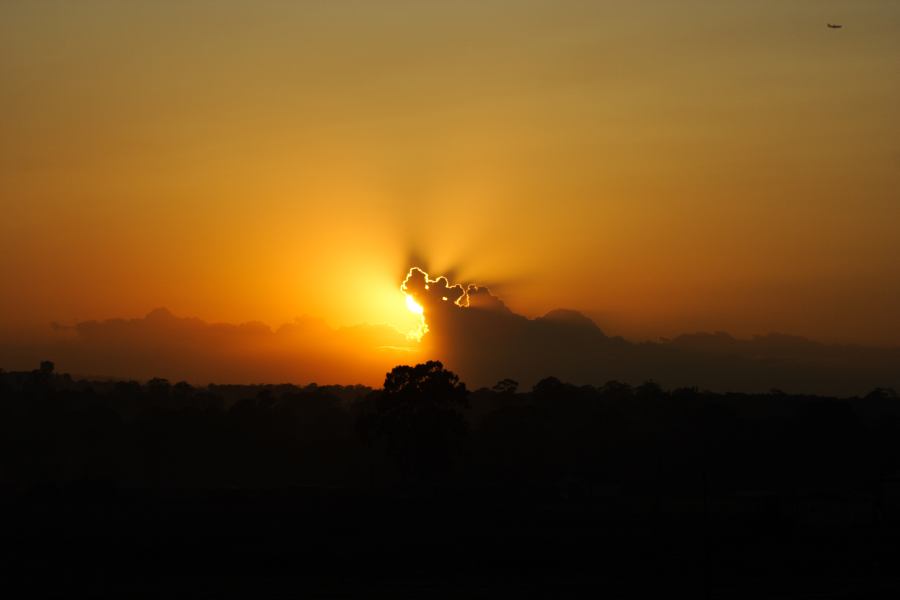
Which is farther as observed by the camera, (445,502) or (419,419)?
(419,419)

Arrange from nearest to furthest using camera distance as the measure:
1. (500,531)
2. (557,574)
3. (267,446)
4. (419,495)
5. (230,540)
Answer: (557,574) → (230,540) → (500,531) → (419,495) → (267,446)

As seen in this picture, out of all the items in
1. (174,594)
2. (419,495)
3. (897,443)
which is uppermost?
(897,443)

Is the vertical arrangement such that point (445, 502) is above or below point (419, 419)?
below

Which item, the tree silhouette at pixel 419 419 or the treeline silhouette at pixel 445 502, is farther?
the tree silhouette at pixel 419 419

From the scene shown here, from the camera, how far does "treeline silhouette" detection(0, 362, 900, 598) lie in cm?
5275

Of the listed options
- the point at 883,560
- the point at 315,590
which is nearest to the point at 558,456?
the point at 883,560

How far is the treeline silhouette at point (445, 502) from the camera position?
52750 mm

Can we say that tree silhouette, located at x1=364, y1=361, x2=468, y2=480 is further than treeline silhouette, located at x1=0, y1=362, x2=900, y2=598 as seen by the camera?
Yes

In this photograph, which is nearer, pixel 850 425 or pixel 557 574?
pixel 557 574

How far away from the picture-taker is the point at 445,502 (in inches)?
2813

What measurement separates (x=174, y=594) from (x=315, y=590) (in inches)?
221

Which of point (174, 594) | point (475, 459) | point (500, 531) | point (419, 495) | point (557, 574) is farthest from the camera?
point (475, 459)

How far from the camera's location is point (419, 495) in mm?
73562

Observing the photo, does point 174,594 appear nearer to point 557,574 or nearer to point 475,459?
point 557,574
